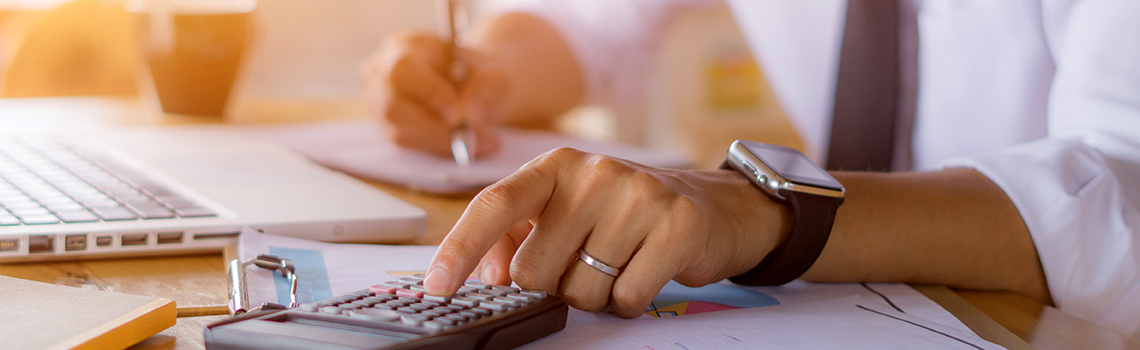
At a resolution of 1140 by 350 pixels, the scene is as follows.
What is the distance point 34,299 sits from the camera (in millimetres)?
339

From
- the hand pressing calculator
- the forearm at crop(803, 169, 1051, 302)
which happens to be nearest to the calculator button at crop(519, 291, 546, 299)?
the hand pressing calculator

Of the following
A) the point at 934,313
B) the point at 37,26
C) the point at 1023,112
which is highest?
the point at 37,26

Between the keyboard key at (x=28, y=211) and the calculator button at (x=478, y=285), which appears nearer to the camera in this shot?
the calculator button at (x=478, y=285)

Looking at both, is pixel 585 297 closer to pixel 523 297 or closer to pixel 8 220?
pixel 523 297

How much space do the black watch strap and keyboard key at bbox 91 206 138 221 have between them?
0.40 meters

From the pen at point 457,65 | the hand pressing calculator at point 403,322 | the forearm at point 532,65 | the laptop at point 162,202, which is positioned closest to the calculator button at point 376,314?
the hand pressing calculator at point 403,322

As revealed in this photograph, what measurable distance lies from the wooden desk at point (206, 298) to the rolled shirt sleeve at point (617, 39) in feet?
3.42

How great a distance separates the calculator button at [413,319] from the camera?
307mm

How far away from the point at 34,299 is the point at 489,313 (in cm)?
20

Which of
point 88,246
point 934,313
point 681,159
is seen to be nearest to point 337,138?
point 681,159

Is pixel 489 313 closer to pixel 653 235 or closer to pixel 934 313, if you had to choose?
pixel 653 235

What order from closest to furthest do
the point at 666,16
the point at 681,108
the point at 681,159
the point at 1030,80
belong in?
the point at 1030,80 < the point at 681,159 < the point at 666,16 < the point at 681,108

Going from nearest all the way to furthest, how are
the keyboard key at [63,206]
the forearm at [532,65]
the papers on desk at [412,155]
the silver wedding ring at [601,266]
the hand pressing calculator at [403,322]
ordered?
1. the hand pressing calculator at [403,322]
2. the silver wedding ring at [601,266]
3. the keyboard key at [63,206]
4. the papers on desk at [412,155]
5. the forearm at [532,65]

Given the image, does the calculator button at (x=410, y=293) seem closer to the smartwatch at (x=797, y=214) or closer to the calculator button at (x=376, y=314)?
the calculator button at (x=376, y=314)
